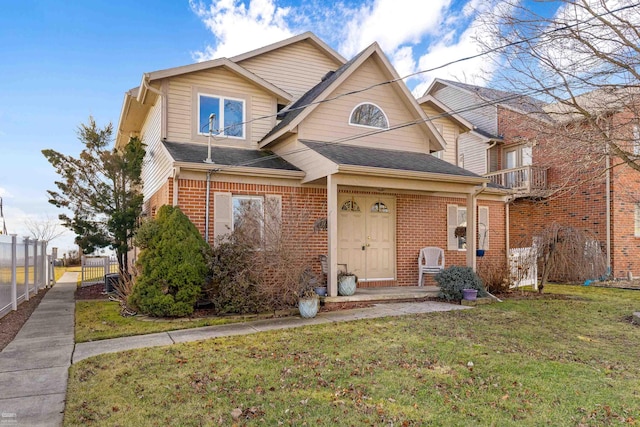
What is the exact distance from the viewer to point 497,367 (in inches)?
213

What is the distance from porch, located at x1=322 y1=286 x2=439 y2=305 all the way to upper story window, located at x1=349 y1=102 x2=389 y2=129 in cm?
464

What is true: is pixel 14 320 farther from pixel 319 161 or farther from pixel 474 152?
pixel 474 152

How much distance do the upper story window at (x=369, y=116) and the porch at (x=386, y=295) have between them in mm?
4640

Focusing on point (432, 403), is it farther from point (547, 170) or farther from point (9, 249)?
point (547, 170)

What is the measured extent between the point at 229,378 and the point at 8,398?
7.31 ft

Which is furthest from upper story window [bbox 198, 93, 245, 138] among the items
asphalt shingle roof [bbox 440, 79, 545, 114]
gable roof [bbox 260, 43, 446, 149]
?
asphalt shingle roof [bbox 440, 79, 545, 114]

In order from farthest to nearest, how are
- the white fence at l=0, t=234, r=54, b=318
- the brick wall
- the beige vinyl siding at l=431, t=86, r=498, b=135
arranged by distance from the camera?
the beige vinyl siding at l=431, t=86, r=498, b=135, the brick wall, the white fence at l=0, t=234, r=54, b=318

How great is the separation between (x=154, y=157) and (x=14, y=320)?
553cm

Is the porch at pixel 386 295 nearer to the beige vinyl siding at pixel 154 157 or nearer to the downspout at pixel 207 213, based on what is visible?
the downspout at pixel 207 213

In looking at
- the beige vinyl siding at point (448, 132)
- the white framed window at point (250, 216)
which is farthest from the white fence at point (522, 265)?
the white framed window at point (250, 216)

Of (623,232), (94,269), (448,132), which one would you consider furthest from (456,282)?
(94,269)

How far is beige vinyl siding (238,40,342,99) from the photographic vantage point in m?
14.1

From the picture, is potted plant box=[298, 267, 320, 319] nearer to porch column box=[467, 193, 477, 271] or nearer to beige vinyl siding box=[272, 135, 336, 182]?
beige vinyl siding box=[272, 135, 336, 182]

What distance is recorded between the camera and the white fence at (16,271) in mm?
9320
